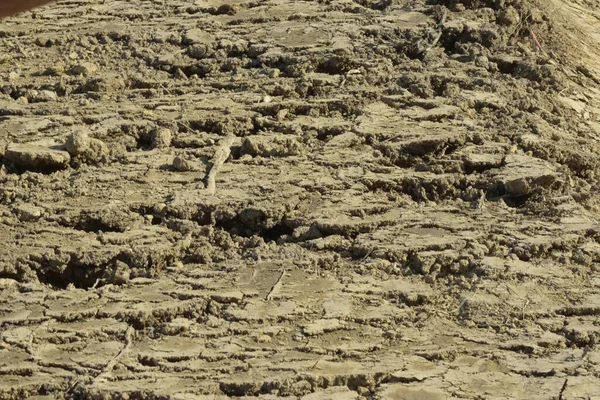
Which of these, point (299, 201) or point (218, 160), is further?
point (218, 160)

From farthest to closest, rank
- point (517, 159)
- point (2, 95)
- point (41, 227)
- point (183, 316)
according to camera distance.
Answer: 1. point (2, 95)
2. point (517, 159)
3. point (41, 227)
4. point (183, 316)

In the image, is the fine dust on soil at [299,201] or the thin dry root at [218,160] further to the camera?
the thin dry root at [218,160]

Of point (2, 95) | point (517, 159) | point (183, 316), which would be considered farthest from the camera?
point (2, 95)

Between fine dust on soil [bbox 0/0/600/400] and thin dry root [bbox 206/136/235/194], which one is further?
thin dry root [bbox 206/136/235/194]

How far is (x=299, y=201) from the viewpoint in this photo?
2.97m

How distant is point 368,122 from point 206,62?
68 centimetres

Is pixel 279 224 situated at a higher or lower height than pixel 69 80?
lower

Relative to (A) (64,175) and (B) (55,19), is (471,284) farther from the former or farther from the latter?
(B) (55,19)

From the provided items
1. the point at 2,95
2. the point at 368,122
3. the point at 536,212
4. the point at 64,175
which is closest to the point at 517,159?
the point at 536,212

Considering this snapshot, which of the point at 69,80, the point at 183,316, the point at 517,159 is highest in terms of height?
the point at 69,80

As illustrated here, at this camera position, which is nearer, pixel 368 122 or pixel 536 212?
pixel 536 212

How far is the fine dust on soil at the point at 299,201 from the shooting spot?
251cm

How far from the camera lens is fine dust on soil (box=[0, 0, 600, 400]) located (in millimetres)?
2506

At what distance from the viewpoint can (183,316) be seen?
261cm
